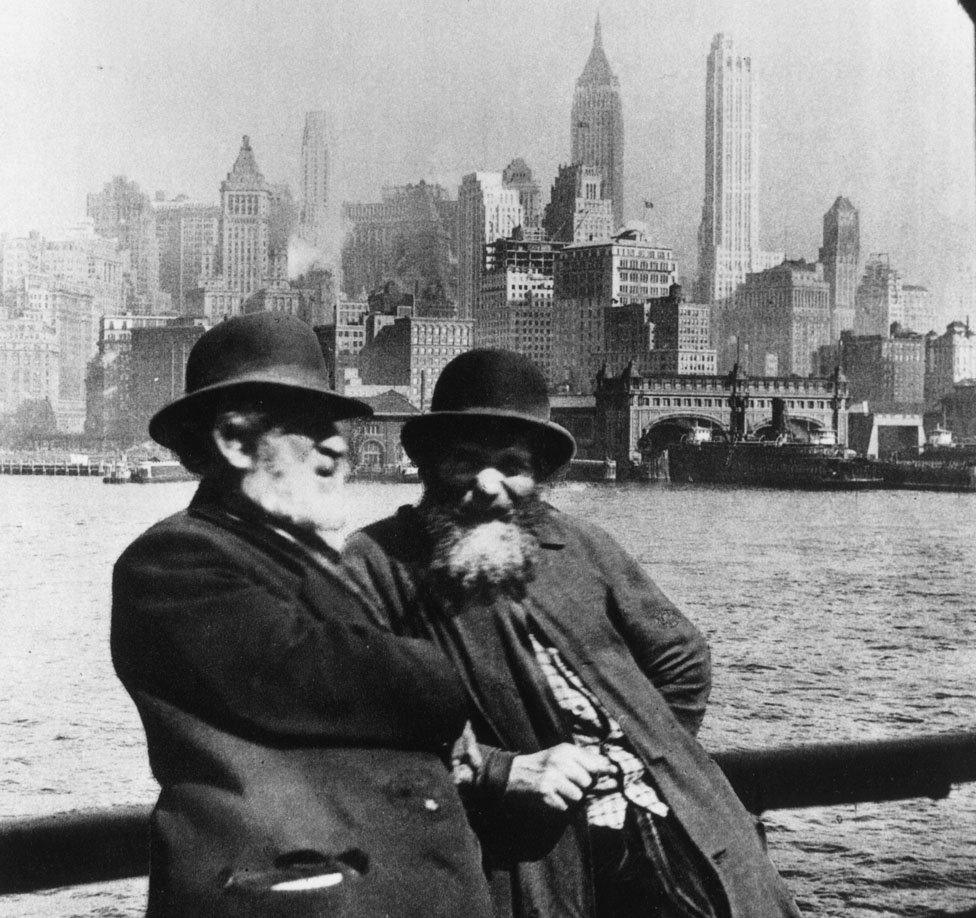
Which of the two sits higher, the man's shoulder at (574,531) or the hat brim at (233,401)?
the hat brim at (233,401)

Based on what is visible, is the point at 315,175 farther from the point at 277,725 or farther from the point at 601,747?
the point at 277,725

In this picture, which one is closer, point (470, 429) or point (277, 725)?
point (277, 725)

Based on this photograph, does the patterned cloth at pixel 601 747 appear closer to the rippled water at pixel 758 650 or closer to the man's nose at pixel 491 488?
the man's nose at pixel 491 488

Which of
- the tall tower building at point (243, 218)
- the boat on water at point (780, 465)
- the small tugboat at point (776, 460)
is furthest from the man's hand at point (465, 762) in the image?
the boat on water at point (780, 465)

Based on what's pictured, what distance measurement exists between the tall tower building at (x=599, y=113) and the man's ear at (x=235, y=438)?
9.59ft

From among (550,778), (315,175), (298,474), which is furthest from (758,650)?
(298,474)

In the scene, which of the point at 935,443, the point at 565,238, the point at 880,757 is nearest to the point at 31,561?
the point at 565,238

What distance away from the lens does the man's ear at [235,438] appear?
1.66 meters

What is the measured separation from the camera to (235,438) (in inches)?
65.8

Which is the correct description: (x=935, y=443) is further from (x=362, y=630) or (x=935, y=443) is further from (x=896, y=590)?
(x=362, y=630)

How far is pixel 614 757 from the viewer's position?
6.74 ft

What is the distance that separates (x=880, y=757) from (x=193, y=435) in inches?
89.0

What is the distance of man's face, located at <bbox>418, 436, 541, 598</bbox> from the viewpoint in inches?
80.0

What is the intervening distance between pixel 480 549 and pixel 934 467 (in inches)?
1554
